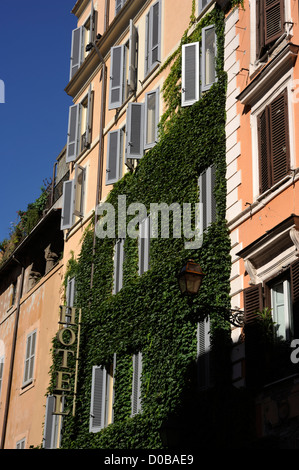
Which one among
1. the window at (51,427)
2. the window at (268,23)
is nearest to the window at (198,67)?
the window at (268,23)

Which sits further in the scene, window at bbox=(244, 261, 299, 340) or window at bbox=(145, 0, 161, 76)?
window at bbox=(145, 0, 161, 76)

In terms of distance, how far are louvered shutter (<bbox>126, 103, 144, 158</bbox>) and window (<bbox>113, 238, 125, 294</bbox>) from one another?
208 centimetres

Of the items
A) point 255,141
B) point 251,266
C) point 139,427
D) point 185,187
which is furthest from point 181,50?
point 139,427

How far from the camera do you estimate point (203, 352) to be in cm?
1475

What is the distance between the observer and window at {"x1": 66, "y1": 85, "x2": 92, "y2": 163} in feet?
78.3

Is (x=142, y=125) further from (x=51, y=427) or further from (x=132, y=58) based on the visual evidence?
(x=51, y=427)

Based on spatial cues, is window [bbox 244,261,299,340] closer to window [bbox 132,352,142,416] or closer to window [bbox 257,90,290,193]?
window [bbox 257,90,290,193]

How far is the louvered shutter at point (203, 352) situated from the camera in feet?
47.6

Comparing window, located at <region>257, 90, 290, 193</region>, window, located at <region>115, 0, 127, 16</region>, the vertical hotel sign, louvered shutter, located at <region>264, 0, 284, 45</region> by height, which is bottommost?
the vertical hotel sign

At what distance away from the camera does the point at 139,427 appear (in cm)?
1608

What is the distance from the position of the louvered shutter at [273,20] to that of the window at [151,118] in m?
4.79

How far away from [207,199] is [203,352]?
3.07m

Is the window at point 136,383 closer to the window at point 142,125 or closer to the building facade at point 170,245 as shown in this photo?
the building facade at point 170,245

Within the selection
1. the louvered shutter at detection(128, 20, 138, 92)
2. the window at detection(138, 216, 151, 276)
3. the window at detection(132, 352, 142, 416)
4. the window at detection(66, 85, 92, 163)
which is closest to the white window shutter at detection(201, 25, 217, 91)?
the window at detection(138, 216, 151, 276)
